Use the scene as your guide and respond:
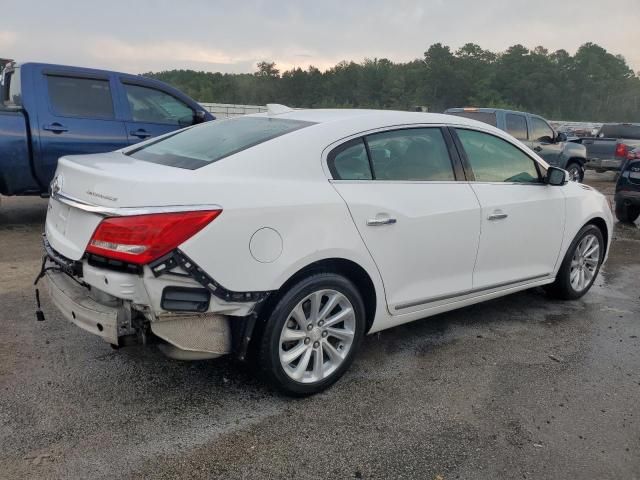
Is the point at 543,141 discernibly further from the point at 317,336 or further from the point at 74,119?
the point at 317,336

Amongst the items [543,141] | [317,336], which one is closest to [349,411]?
[317,336]

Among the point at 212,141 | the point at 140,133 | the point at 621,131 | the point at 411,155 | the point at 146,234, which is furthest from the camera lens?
the point at 621,131

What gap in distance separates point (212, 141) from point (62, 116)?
3.96 metres

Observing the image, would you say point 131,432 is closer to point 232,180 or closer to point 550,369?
point 232,180

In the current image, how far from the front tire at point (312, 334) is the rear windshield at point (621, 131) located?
14925 mm

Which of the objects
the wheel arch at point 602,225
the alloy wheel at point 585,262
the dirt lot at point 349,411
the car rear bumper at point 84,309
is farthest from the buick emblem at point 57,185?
the wheel arch at point 602,225

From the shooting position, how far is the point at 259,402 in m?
3.12

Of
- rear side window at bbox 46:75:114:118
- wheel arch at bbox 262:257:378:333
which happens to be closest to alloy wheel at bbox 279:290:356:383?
wheel arch at bbox 262:257:378:333

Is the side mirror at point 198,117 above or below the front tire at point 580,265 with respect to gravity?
above

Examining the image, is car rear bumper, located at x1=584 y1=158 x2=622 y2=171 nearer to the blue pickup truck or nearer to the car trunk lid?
the blue pickup truck

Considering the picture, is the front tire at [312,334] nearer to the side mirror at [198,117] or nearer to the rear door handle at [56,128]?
the rear door handle at [56,128]

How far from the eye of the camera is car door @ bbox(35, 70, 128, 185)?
21.1 ft

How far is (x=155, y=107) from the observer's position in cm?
730

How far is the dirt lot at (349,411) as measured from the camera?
2.61 m
